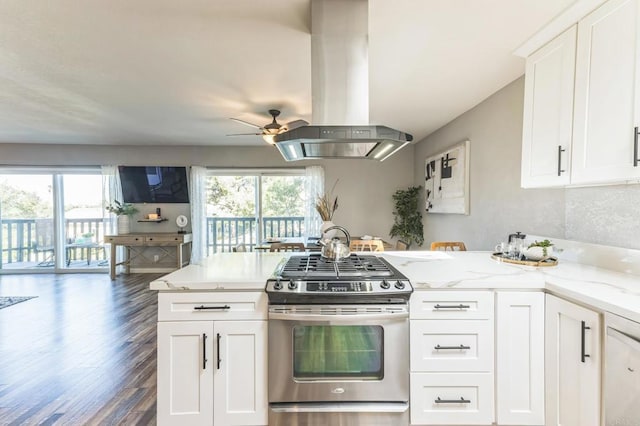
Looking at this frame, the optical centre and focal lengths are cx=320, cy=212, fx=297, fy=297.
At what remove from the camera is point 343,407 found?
56.9 inches

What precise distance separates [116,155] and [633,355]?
6725 mm

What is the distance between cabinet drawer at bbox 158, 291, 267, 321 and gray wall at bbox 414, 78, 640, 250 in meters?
2.06

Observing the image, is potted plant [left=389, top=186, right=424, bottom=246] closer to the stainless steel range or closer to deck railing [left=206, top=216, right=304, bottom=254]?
deck railing [left=206, top=216, right=304, bottom=254]

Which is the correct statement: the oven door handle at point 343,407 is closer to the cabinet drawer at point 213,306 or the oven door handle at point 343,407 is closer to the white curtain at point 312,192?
the cabinet drawer at point 213,306

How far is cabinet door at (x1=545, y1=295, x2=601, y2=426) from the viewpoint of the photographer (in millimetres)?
1212

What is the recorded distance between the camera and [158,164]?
548 centimetres

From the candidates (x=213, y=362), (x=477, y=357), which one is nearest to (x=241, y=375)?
(x=213, y=362)

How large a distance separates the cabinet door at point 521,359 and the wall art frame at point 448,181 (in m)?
2.09

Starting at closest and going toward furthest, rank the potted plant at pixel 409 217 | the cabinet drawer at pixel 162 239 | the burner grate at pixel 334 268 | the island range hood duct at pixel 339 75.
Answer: the burner grate at pixel 334 268 < the island range hood duct at pixel 339 75 < the potted plant at pixel 409 217 < the cabinet drawer at pixel 162 239

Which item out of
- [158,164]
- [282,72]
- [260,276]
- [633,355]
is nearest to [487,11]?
[282,72]

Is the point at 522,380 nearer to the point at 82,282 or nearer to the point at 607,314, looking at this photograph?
the point at 607,314

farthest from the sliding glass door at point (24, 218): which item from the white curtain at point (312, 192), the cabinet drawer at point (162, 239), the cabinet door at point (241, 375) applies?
the cabinet door at point (241, 375)

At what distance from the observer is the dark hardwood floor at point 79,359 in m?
1.85

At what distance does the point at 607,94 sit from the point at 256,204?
492 centimetres
